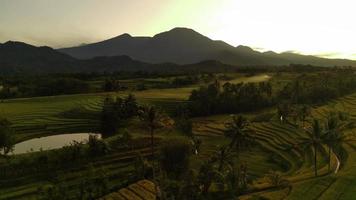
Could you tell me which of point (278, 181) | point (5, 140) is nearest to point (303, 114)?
point (278, 181)

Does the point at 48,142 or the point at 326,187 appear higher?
the point at 326,187

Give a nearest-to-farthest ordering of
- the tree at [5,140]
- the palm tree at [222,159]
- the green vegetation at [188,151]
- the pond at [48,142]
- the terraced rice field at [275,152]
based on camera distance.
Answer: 1. the green vegetation at [188,151]
2. the palm tree at [222,159]
3. the terraced rice field at [275,152]
4. the tree at [5,140]
5. the pond at [48,142]

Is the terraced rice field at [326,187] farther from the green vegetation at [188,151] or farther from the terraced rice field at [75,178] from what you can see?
the terraced rice field at [75,178]

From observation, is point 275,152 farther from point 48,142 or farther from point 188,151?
point 48,142

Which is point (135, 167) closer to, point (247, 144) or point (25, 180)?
point (25, 180)

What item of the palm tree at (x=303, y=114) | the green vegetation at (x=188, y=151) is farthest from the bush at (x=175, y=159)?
the palm tree at (x=303, y=114)

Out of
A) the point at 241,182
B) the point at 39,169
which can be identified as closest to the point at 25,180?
the point at 39,169

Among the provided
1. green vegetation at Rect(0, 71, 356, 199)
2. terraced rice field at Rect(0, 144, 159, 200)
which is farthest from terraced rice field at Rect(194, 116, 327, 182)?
terraced rice field at Rect(0, 144, 159, 200)

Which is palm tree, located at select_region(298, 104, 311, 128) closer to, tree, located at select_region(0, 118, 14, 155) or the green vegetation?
the green vegetation

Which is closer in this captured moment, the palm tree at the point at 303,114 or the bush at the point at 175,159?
the bush at the point at 175,159
